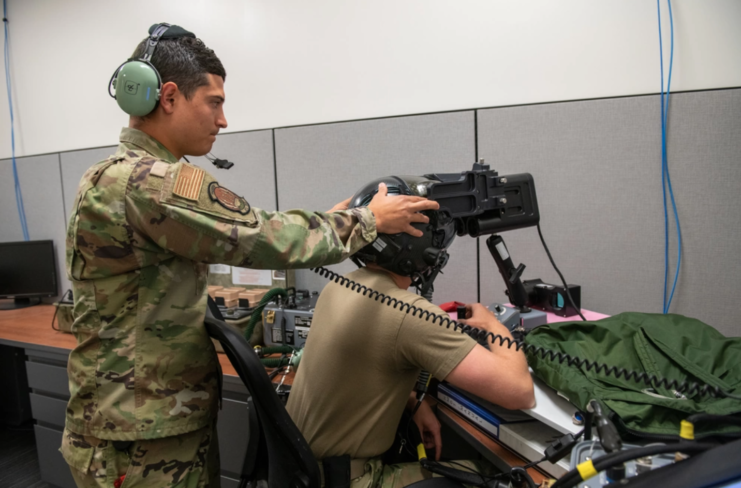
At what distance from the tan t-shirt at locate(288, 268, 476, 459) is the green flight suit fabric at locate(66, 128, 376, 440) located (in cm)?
14

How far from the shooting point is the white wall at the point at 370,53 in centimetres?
151

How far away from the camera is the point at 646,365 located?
855mm

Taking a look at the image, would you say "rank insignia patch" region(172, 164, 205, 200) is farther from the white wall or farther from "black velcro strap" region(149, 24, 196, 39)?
the white wall

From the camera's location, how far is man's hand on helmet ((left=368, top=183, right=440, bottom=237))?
88 cm

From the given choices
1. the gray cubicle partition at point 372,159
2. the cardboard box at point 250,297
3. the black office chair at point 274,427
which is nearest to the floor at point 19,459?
the cardboard box at point 250,297

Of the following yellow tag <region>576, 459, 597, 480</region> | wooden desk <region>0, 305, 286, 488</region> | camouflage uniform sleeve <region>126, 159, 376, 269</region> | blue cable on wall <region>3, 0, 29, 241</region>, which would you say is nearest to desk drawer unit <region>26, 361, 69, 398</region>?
wooden desk <region>0, 305, 286, 488</region>

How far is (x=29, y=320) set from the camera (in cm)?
221

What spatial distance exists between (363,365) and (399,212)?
33 centimetres

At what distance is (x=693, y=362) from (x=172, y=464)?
1061 millimetres

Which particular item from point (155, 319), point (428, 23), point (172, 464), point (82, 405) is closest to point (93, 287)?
point (155, 319)

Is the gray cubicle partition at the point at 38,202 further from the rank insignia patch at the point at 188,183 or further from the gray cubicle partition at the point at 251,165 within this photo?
the rank insignia patch at the point at 188,183

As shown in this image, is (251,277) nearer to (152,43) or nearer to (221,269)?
(221,269)

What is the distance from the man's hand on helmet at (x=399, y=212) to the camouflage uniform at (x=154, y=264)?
30 millimetres

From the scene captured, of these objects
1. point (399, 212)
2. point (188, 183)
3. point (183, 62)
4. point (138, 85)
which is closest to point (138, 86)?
point (138, 85)
